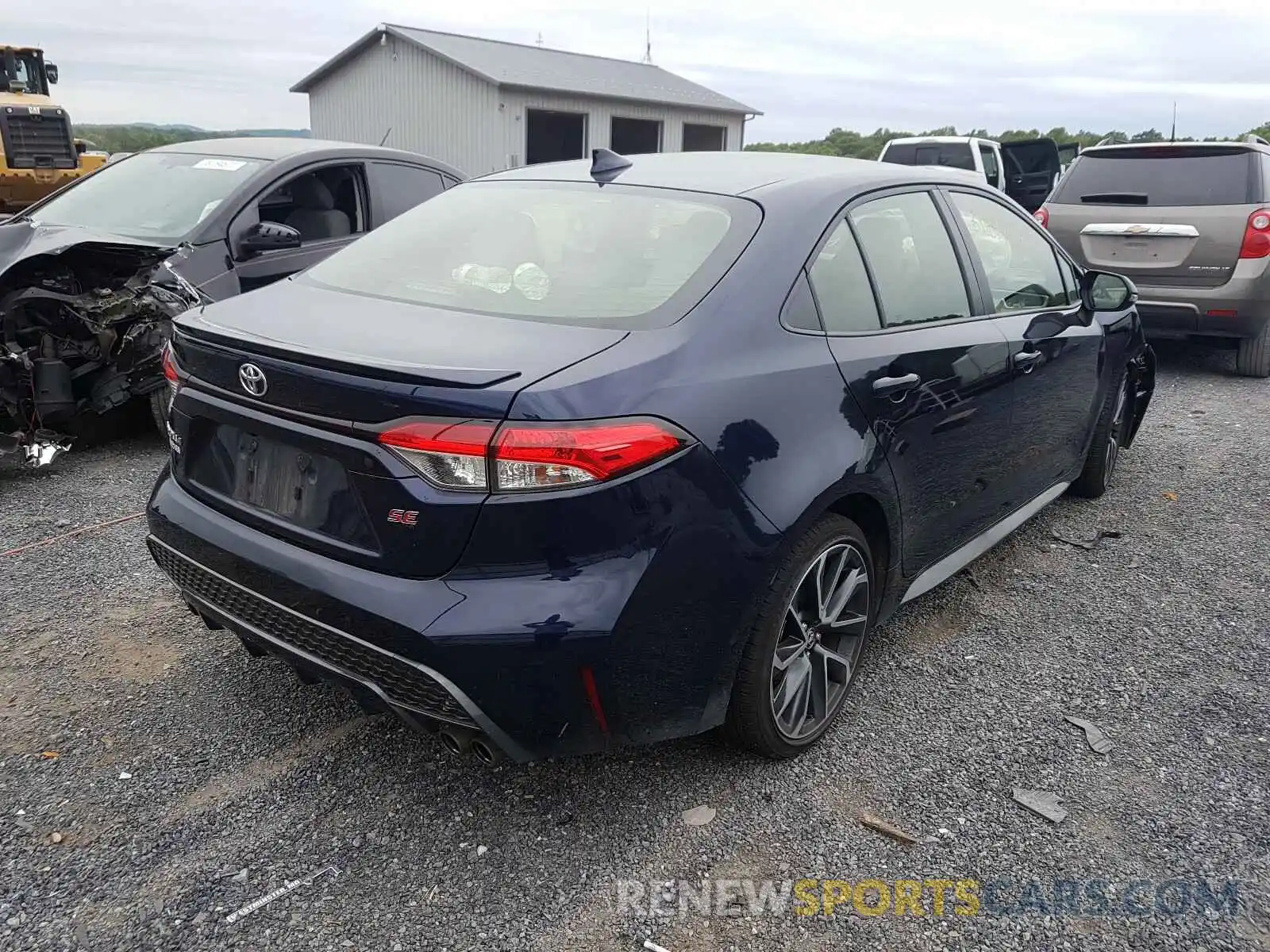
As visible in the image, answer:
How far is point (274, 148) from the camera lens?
6.21 m

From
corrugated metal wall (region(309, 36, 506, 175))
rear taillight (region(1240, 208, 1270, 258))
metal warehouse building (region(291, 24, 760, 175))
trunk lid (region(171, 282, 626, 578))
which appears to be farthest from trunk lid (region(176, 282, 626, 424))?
corrugated metal wall (region(309, 36, 506, 175))

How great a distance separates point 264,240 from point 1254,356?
7576mm

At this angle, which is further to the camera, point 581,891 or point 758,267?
point 758,267

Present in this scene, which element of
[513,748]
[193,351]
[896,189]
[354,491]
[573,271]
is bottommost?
[513,748]

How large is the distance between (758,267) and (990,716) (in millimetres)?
1614

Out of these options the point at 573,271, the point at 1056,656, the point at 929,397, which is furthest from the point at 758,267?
the point at 1056,656

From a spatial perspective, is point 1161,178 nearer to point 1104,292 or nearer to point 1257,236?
point 1257,236

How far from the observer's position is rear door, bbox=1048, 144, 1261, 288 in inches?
290

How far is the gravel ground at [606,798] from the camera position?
7.30 ft

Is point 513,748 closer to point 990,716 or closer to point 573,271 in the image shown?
point 573,271

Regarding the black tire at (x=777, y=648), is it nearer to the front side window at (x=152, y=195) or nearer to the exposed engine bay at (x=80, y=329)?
the exposed engine bay at (x=80, y=329)

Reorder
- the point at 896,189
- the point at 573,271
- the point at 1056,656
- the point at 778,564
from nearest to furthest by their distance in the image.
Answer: the point at 778,564, the point at 573,271, the point at 896,189, the point at 1056,656

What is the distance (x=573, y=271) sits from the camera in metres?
2.69

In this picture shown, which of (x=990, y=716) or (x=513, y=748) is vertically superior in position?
(x=513, y=748)
